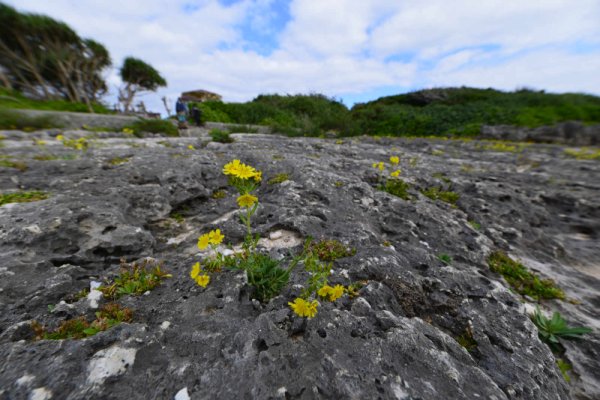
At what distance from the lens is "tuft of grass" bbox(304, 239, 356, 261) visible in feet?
7.50

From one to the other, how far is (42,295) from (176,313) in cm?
90

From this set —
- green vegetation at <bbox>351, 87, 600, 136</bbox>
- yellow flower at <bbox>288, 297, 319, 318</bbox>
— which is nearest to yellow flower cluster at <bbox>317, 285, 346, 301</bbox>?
yellow flower at <bbox>288, 297, 319, 318</bbox>

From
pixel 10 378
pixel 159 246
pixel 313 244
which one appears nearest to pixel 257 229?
pixel 313 244

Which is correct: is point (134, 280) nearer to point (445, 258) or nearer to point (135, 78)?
point (445, 258)

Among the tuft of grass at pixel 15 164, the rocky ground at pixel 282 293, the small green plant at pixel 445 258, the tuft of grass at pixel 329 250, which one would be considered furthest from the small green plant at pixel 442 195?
the tuft of grass at pixel 15 164

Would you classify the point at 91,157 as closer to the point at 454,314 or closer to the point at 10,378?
the point at 10,378

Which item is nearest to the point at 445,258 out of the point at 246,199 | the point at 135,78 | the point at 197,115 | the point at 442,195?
the point at 442,195

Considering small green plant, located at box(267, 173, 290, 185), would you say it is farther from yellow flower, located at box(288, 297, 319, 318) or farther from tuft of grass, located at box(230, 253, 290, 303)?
yellow flower, located at box(288, 297, 319, 318)

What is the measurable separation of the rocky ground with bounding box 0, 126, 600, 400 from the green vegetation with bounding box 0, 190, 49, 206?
136 millimetres

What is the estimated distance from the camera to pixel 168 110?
2894cm

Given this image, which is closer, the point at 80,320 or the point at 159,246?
the point at 80,320

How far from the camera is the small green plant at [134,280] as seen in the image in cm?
177

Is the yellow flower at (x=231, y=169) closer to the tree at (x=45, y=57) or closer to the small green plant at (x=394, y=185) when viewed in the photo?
the small green plant at (x=394, y=185)

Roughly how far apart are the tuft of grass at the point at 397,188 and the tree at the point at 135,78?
31005 millimetres
